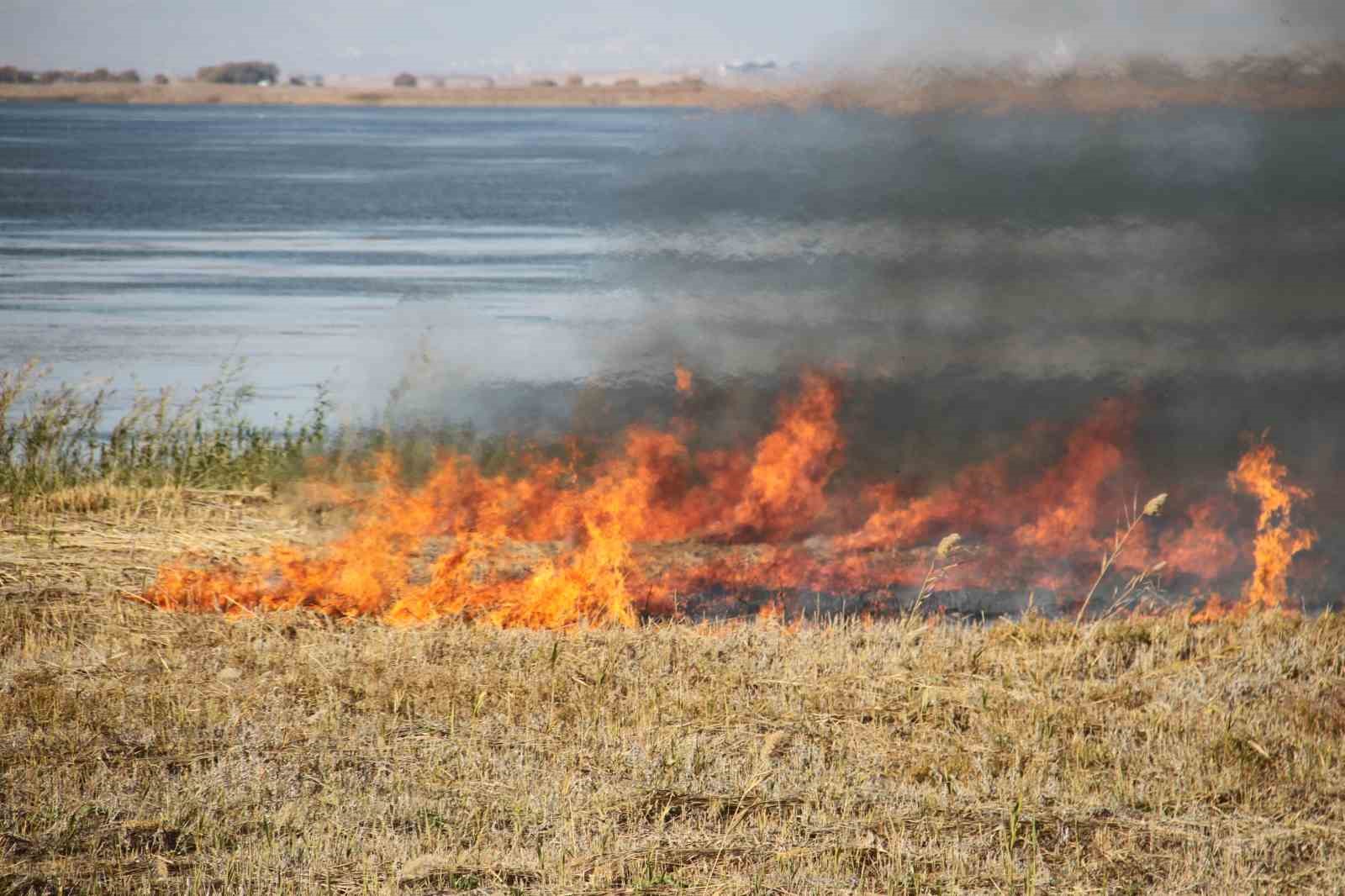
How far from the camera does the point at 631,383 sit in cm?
1719

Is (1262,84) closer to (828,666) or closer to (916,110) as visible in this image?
(916,110)

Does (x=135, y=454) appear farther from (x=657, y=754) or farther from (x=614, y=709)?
(x=657, y=754)

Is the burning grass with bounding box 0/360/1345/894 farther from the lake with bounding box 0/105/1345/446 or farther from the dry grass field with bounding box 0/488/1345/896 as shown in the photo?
the lake with bounding box 0/105/1345/446

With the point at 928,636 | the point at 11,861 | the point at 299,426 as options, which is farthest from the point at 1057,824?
the point at 299,426

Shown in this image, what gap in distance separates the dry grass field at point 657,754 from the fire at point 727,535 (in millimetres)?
914

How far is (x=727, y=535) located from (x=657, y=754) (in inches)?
258

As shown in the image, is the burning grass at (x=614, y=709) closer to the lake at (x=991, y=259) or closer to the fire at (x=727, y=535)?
the fire at (x=727, y=535)

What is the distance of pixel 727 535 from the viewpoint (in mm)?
15906

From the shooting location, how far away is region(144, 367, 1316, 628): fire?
1320 cm

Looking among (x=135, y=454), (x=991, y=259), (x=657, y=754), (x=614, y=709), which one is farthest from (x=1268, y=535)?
(x=135, y=454)

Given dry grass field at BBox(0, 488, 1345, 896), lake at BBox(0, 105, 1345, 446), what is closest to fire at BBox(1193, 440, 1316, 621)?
lake at BBox(0, 105, 1345, 446)

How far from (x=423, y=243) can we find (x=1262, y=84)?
113 ft

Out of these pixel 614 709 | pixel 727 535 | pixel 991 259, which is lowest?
pixel 727 535

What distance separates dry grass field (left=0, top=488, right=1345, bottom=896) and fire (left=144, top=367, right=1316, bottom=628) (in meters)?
0.91
